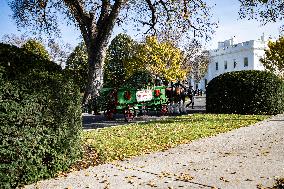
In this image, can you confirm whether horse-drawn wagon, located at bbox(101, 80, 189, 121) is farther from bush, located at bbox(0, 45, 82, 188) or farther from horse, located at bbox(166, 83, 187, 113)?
bush, located at bbox(0, 45, 82, 188)

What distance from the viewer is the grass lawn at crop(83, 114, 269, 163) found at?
937cm

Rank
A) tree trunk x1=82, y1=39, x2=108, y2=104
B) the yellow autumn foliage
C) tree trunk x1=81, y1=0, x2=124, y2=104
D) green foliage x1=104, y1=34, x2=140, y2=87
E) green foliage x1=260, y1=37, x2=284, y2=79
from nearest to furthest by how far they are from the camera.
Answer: tree trunk x1=81, y1=0, x2=124, y2=104, tree trunk x1=82, y1=39, x2=108, y2=104, green foliage x1=104, y1=34, x2=140, y2=87, the yellow autumn foliage, green foliage x1=260, y1=37, x2=284, y2=79

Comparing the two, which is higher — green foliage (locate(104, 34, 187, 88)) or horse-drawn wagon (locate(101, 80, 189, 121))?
green foliage (locate(104, 34, 187, 88))

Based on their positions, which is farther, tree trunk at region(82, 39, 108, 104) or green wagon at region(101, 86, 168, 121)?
tree trunk at region(82, 39, 108, 104)

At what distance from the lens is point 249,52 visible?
7112 cm

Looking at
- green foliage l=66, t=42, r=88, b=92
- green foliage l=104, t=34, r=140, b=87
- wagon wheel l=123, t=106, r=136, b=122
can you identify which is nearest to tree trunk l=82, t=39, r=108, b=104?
wagon wheel l=123, t=106, r=136, b=122

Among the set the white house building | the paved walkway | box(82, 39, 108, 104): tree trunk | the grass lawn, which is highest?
the white house building

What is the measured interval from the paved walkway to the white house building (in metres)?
60.3

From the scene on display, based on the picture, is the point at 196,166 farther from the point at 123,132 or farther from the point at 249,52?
the point at 249,52

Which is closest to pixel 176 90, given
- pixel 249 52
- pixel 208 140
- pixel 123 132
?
pixel 123 132

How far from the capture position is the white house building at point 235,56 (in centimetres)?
7069

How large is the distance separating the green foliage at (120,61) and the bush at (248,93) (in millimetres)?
25513

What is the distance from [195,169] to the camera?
7.31 m

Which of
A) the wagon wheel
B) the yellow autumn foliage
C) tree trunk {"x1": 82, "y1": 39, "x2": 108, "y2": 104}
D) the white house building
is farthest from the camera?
the white house building
